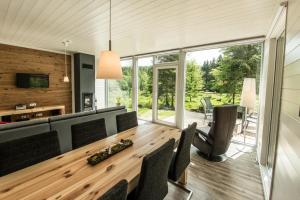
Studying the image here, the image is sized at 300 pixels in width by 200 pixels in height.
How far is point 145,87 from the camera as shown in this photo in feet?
19.7

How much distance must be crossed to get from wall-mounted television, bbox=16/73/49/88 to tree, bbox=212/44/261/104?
17.7 feet

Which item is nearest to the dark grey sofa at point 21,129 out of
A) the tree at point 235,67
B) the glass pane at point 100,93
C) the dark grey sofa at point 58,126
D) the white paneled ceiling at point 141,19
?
the dark grey sofa at point 58,126

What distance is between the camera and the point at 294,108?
1.17 metres

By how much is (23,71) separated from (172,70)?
4.69 m

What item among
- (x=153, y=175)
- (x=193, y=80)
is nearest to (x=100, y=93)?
(x=193, y=80)

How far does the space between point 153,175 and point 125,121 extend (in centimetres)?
141

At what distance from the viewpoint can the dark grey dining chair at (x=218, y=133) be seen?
8.89 feet

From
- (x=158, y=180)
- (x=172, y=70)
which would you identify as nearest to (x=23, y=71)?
(x=172, y=70)

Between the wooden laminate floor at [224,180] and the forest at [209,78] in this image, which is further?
the forest at [209,78]

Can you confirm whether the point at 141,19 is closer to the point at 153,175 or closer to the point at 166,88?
the point at 153,175

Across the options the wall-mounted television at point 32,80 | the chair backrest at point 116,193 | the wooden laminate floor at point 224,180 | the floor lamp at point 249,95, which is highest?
the wall-mounted television at point 32,80

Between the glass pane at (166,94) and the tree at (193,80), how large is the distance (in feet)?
1.48

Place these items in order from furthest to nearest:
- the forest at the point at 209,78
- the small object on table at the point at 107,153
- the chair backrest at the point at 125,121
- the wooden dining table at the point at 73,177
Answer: the forest at the point at 209,78
the chair backrest at the point at 125,121
the small object on table at the point at 107,153
the wooden dining table at the point at 73,177

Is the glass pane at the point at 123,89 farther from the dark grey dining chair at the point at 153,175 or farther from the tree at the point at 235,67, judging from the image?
the dark grey dining chair at the point at 153,175
